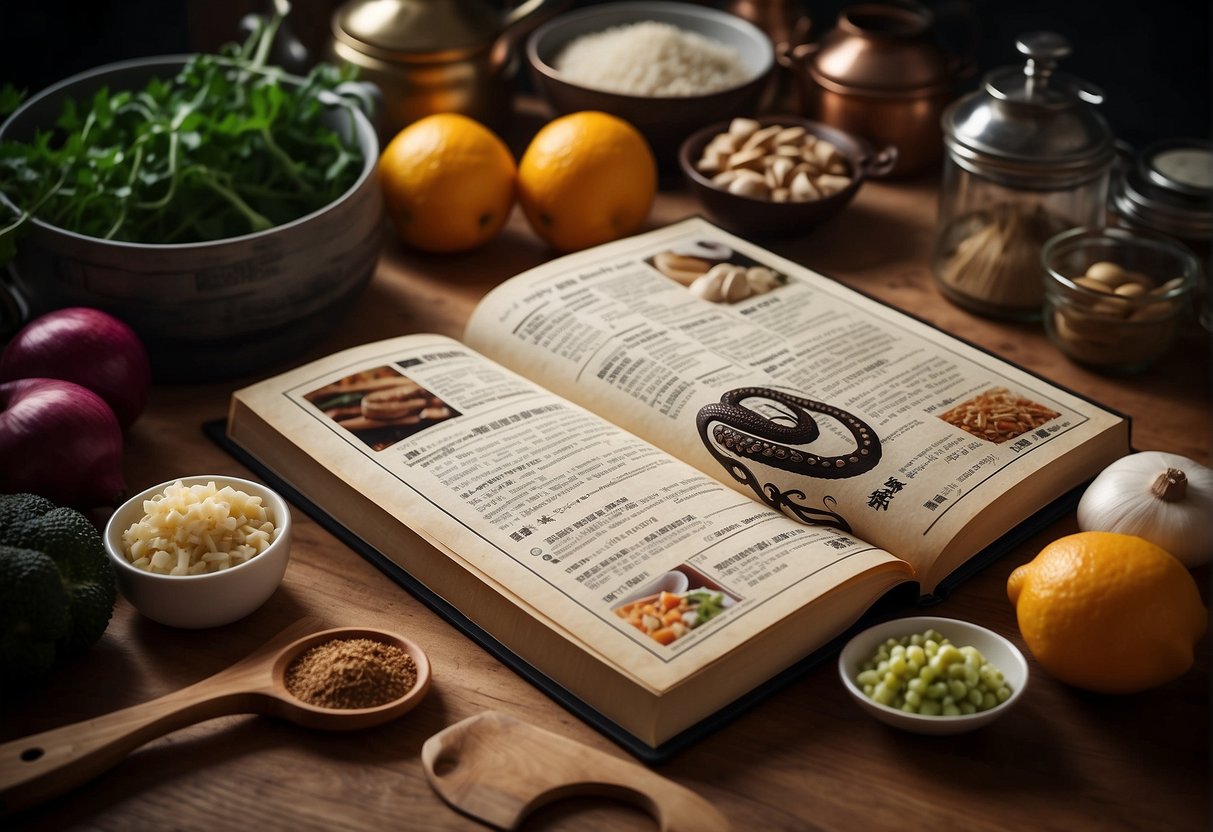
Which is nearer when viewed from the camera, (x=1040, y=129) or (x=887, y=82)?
(x=1040, y=129)

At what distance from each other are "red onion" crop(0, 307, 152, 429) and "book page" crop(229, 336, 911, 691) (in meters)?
0.08

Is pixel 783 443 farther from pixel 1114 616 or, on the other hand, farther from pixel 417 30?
pixel 417 30

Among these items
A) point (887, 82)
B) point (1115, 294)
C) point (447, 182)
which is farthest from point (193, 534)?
point (887, 82)

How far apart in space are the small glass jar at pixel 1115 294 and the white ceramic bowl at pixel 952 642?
38 centimetres

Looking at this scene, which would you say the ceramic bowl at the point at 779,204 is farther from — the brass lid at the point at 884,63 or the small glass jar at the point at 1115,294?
the small glass jar at the point at 1115,294

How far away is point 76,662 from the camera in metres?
0.71

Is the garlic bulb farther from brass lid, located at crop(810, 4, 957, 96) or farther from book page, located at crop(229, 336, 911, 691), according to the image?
brass lid, located at crop(810, 4, 957, 96)

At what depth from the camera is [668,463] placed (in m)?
0.82

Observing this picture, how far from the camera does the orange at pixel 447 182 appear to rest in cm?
111

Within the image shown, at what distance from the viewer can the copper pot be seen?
49.8 inches

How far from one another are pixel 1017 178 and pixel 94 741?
84 cm

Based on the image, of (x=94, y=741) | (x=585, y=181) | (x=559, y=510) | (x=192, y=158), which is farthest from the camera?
(x=585, y=181)

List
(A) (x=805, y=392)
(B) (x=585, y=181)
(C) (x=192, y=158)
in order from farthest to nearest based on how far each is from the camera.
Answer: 1. (B) (x=585, y=181)
2. (C) (x=192, y=158)
3. (A) (x=805, y=392)

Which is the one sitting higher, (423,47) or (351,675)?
(423,47)
